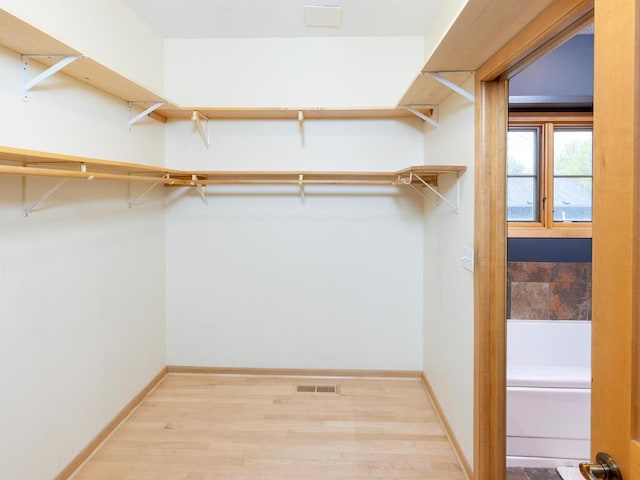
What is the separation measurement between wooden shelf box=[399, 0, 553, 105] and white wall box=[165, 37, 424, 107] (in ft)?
3.44

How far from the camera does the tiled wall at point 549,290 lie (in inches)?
126

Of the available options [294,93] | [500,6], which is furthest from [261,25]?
[500,6]

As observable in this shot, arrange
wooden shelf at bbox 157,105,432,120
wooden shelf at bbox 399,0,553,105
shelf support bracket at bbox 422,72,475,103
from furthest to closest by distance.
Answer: wooden shelf at bbox 157,105,432,120 < shelf support bracket at bbox 422,72,475,103 < wooden shelf at bbox 399,0,553,105

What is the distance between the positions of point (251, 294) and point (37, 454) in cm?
173

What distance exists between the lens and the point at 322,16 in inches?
109

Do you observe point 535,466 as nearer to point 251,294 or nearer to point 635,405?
point 635,405

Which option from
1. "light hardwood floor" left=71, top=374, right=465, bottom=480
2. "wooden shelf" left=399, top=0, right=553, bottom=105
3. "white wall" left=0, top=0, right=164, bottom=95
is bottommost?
"light hardwood floor" left=71, top=374, right=465, bottom=480

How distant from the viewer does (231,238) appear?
3281mm

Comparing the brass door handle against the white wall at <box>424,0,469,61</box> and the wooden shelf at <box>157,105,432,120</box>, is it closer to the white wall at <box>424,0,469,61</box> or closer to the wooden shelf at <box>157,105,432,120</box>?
the white wall at <box>424,0,469,61</box>

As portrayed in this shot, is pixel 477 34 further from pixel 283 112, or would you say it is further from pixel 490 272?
pixel 283 112

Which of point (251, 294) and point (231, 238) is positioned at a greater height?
point (231, 238)

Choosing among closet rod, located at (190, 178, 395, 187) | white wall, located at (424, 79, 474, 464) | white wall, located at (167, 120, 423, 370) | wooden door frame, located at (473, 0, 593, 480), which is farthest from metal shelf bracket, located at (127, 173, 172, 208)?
wooden door frame, located at (473, 0, 593, 480)

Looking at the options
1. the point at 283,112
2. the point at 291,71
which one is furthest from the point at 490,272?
the point at 291,71

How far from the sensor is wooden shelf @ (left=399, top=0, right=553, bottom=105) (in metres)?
1.35
